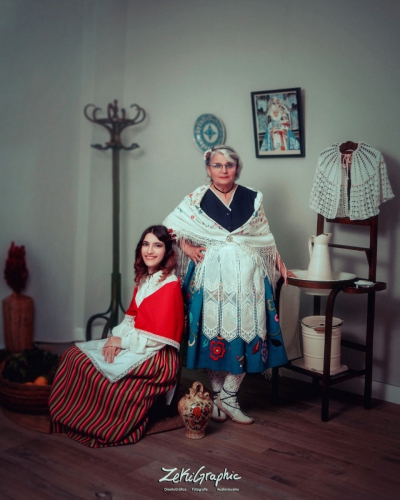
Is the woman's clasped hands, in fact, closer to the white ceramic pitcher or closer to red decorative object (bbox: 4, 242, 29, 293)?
the white ceramic pitcher

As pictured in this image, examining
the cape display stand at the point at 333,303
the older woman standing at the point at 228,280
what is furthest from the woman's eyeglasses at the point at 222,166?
the cape display stand at the point at 333,303

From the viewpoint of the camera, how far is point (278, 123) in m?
3.49

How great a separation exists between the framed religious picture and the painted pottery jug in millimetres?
1555

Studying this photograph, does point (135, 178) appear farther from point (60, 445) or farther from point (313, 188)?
point (60, 445)

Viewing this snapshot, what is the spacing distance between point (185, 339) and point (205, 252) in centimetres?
49

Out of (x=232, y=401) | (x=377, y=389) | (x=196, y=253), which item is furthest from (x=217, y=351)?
(x=377, y=389)

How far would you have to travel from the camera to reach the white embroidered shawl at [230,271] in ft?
9.36

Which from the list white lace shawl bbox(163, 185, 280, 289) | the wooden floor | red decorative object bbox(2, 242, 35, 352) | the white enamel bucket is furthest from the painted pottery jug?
red decorative object bbox(2, 242, 35, 352)

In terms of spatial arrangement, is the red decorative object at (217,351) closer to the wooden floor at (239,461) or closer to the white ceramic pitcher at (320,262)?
the wooden floor at (239,461)

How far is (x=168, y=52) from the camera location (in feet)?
13.3

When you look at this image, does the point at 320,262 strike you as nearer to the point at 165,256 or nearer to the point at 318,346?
the point at 318,346

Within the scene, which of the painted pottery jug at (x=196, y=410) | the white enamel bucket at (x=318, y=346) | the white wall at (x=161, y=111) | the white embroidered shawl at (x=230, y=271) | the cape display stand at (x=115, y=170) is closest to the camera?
the painted pottery jug at (x=196, y=410)

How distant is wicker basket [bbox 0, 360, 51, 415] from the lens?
2943mm

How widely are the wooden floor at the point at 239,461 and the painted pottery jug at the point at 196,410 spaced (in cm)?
7
